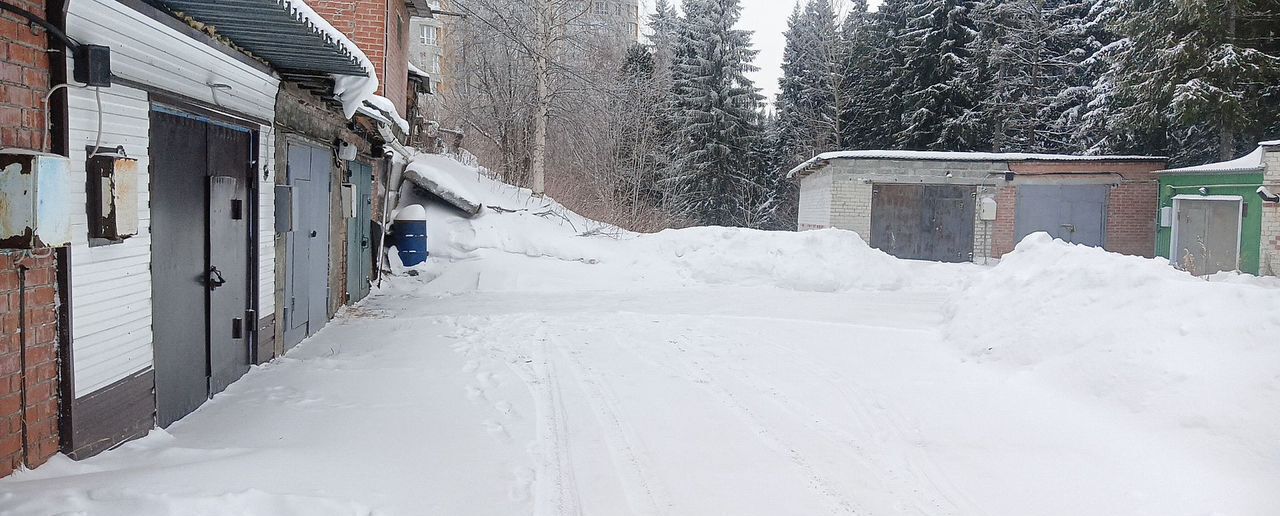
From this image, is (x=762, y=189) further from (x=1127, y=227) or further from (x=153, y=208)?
(x=153, y=208)

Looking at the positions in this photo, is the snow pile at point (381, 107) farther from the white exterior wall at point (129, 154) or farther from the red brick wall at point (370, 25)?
the white exterior wall at point (129, 154)

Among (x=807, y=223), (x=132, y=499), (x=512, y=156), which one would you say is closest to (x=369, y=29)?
(x=512, y=156)

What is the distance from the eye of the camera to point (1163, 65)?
22.7m

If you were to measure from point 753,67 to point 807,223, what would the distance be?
13.9 meters

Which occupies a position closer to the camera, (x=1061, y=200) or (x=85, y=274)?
(x=85, y=274)

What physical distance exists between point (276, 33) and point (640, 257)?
1015cm

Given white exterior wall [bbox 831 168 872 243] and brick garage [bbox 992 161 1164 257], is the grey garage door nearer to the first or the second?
brick garage [bbox 992 161 1164 257]

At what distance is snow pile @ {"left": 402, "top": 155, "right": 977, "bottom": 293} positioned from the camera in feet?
45.3

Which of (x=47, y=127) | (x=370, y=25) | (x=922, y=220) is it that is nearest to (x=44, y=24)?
(x=47, y=127)

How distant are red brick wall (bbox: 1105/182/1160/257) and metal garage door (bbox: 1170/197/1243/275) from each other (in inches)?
55.9

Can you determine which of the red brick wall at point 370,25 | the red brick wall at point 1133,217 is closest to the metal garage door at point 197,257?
the red brick wall at point 370,25

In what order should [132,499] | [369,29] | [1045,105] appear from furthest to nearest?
1. [1045,105]
2. [369,29]
3. [132,499]

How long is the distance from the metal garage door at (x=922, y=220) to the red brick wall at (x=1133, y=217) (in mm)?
3200

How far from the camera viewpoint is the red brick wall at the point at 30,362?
3.42 metres
